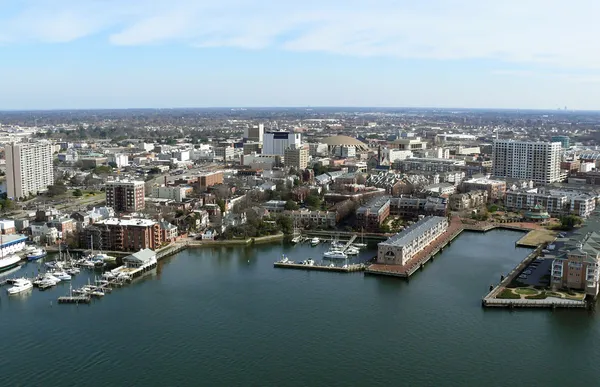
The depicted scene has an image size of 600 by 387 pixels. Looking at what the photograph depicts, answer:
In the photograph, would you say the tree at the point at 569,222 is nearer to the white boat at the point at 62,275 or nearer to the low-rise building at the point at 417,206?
the low-rise building at the point at 417,206

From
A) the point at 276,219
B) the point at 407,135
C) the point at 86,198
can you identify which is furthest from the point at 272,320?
the point at 407,135

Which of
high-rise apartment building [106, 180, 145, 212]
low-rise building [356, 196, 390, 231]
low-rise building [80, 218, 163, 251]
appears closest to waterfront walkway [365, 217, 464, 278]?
low-rise building [356, 196, 390, 231]

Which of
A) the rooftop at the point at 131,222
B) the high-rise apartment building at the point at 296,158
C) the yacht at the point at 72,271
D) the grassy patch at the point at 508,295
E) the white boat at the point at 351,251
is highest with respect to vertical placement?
the high-rise apartment building at the point at 296,158

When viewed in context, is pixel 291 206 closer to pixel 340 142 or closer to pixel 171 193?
pixel 171 193

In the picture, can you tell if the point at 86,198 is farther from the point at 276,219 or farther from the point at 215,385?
the point at 215,385

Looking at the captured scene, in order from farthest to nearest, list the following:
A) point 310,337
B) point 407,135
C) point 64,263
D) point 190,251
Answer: point 407,135 < point 190,251 < point 64,263 < point 310,337

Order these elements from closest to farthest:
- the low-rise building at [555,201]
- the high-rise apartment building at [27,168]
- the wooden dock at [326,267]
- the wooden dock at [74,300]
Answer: the wooden dock at [74,300] → the wooden dock at [326,267] → the low-rise building at [555,201] → the high-rise apartment building at [27,168]

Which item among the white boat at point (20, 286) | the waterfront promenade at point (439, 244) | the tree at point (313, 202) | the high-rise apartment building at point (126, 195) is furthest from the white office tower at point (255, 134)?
the white boat at point (20, 286)

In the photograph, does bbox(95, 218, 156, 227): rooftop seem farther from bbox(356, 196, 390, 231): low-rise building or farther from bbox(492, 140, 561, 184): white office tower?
bbox(492, 140, 561, 184): white office tower
